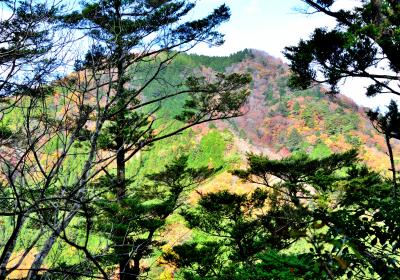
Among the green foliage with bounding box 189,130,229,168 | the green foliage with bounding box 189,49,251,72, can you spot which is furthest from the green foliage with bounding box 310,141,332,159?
the green foliage with bounding box 189,49,251,72

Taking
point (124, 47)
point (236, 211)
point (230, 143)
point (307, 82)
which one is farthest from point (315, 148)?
point (124, 47)

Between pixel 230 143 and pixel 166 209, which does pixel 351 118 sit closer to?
pixel 230 143

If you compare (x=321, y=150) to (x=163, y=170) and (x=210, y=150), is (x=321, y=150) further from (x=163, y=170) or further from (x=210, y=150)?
(x=163, y=170)

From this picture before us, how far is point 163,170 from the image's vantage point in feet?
37.8

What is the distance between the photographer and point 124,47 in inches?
133

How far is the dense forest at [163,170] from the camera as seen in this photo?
88.8 inches

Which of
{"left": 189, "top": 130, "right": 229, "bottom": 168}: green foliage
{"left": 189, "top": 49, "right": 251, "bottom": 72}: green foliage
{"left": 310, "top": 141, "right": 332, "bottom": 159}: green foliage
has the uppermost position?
{"left": 189, "top": 49, "right": 251, "bottom": 72}: green foliage

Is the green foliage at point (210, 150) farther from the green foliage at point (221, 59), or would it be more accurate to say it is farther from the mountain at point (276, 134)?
the green foliage at point (221, 59)

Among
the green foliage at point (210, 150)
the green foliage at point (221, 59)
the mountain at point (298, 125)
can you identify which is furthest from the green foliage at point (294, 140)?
the green foliage at point (221, 59)

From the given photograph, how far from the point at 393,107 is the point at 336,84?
0.95m

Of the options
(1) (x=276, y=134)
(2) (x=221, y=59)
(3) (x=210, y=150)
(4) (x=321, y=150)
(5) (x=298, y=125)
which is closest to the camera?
(4) (x=321, y=150)

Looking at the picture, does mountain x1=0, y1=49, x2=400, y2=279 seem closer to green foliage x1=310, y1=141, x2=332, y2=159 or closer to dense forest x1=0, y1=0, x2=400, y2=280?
green foliage x1=310, y1=141, x2=332, y2=159

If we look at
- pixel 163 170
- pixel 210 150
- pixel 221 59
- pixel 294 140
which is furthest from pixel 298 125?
pixel 163 170

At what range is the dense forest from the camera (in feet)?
7.40
